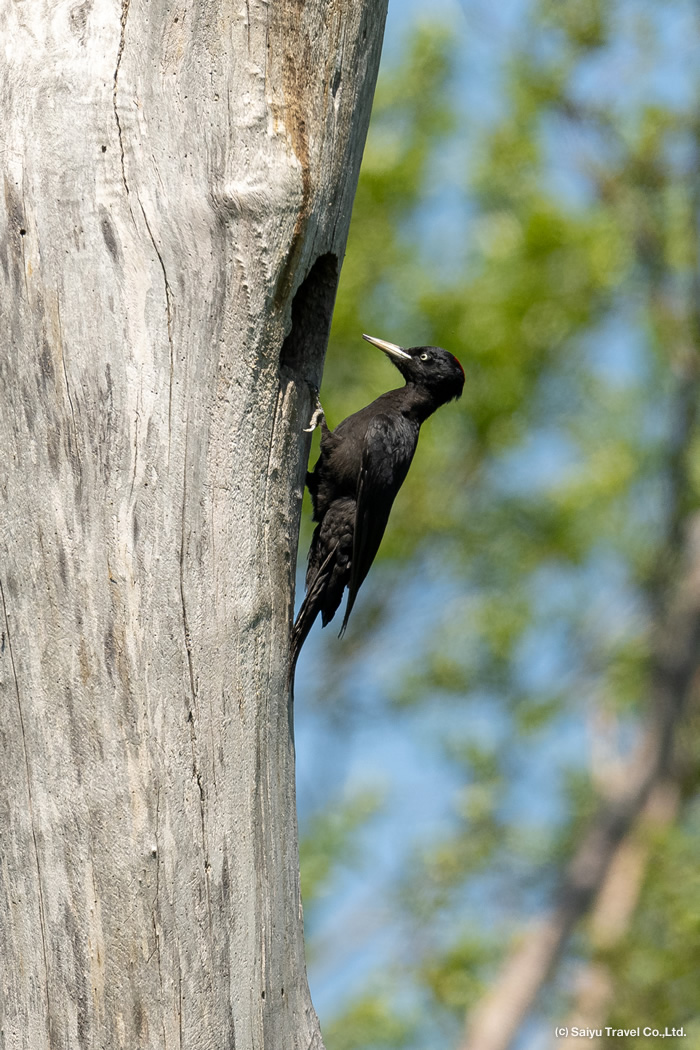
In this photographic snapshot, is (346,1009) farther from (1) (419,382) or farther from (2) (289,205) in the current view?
(2) (289,205)

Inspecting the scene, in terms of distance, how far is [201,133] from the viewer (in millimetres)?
2658

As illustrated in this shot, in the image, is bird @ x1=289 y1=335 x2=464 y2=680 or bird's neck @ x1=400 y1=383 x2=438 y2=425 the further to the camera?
bird's neck @ x1=400 y1=383 x2=438 y2=425

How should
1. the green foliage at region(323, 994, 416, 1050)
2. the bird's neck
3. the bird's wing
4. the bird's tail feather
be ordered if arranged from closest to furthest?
the bird's tail feather → the bird's wing → the bird's neck → the green foliage at region(323, 994, 416, 1050)

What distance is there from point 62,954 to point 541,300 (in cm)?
898

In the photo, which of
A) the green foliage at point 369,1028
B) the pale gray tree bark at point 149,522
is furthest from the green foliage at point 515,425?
the pale gray tree bark at point 149,522

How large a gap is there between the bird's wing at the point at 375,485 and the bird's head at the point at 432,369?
0.61m

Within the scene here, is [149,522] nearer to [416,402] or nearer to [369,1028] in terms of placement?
[416,402]

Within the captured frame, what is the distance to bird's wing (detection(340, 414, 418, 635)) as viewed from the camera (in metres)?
4.18

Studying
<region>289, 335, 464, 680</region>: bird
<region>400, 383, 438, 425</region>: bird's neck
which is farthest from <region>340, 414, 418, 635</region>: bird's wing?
<region>400, 383, 438, 425</region>: bird's neck

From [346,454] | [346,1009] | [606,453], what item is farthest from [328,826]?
[346,454]

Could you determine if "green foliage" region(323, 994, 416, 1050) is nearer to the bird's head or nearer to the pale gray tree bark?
the bird's head

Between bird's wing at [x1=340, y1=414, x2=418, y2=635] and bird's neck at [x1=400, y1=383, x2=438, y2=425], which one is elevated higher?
bird's neck at [x1=400, y1=383, x2=438, y2=425]

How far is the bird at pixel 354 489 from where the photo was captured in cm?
418

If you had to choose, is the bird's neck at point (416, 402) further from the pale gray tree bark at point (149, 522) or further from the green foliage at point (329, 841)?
the green foliage at point (329, 841)
